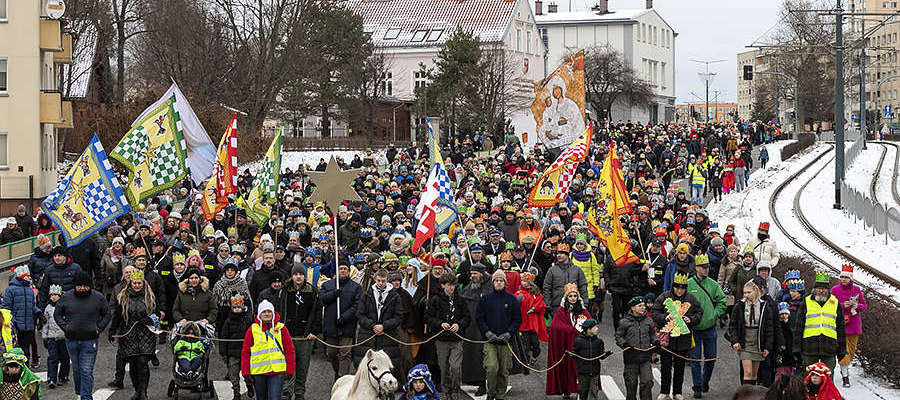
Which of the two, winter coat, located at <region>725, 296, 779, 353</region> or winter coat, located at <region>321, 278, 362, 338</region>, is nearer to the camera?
winter coat, located at <region>725, 296, 779, 353</region>

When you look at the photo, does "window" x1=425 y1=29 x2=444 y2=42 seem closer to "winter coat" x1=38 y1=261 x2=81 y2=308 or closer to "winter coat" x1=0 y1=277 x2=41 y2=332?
"winter coat" x1=38 y1=261 x2=81 y2=308

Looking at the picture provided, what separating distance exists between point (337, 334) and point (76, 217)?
4995 millimetres

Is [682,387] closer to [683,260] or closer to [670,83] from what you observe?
[683,260]

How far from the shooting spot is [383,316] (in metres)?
15.0

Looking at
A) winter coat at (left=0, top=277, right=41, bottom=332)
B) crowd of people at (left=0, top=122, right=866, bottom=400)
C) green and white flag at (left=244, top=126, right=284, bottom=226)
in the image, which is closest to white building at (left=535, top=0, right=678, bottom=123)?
green and white flag at (left=244, top=126, right=284, bottom=226)

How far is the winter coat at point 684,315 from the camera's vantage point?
595 inches

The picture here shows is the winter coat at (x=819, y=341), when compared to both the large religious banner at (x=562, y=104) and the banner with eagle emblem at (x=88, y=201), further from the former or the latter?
the large religious banner at (x=562, y=104)

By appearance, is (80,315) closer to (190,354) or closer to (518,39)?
(190,354)


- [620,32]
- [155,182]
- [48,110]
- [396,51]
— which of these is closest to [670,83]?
[620,32]

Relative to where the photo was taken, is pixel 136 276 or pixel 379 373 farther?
pixel 136 276

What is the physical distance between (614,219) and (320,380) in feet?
16.3

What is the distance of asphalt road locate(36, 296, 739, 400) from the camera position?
15.4 metres

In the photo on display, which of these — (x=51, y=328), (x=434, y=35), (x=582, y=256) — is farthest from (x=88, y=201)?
(x=434, y=35)

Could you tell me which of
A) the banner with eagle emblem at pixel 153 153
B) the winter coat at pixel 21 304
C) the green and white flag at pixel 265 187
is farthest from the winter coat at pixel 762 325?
the green and white flag at pixel 265 187
